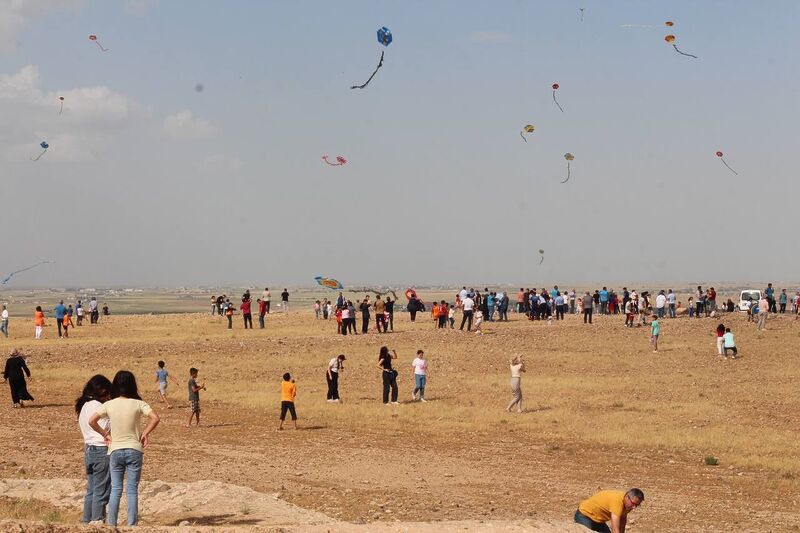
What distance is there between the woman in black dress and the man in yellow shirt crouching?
757 inches

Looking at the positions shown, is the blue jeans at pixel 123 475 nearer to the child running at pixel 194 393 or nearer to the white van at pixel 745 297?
the child running at pixel 194 393

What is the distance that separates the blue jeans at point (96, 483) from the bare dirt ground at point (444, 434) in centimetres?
70

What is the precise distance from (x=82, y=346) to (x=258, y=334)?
897cm

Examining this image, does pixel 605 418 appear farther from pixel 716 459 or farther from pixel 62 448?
pixel 62 448

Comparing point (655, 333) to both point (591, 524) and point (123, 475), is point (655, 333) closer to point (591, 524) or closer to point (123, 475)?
point (591, 524)

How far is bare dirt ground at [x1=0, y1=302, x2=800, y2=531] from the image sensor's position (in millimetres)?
16516

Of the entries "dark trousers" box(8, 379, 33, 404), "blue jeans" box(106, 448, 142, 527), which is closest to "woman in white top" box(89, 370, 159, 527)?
"blue jeans" box(106, 448, 142, 527)

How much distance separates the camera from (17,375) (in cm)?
2800

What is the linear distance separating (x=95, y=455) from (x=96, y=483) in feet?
1.34

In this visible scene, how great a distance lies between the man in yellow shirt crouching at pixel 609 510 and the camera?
41.9 feet

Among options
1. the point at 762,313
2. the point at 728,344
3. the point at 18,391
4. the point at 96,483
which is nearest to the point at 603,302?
the point at 762,313

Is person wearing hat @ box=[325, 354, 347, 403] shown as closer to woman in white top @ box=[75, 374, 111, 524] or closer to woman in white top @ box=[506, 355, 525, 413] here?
woman in white top @ box=[506, 355, 525, 413]

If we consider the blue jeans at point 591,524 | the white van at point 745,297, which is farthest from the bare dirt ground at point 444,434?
the white van at point 745,297

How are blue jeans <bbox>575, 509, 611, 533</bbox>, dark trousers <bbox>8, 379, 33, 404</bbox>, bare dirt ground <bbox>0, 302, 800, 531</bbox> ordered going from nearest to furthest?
blue jeans <bbox>575, 509, 611, 533</bbox> → bare dirt ground <bbox>0, 302, 800, 531</bbox> → dark trousers <bbox>8, 379, 33, 404</bbox>
